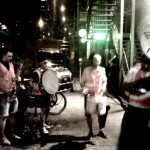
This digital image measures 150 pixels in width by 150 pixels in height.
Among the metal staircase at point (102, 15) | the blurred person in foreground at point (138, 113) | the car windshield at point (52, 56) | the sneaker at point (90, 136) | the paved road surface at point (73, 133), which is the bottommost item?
the paved road surface at point (73, 133)

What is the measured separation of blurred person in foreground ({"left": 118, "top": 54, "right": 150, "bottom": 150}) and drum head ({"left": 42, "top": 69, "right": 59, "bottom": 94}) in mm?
3373

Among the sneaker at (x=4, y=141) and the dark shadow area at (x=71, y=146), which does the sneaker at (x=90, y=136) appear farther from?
the sneaker at (x=4, y=141)

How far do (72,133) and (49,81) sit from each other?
6.01 ft

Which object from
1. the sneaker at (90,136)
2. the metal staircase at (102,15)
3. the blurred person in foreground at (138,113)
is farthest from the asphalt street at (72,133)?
the metal staircase at (102,15)

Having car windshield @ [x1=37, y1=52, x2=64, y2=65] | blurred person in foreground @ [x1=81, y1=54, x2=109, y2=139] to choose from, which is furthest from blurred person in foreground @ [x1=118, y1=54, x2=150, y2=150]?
car windshield @ [x1=37, y1=52, x2=64, y2=65]

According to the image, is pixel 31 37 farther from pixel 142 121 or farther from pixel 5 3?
pixel 142 121

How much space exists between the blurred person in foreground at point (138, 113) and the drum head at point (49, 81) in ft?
11.1

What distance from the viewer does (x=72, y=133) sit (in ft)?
30.0

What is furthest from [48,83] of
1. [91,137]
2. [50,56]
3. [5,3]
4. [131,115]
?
[50,56]

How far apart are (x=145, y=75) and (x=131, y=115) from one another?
84 centimetres

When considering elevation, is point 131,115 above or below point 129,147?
above

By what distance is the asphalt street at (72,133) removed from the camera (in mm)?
7941

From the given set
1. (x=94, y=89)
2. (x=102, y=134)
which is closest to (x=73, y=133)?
(x=102, y=134)

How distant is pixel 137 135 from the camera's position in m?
5.60
